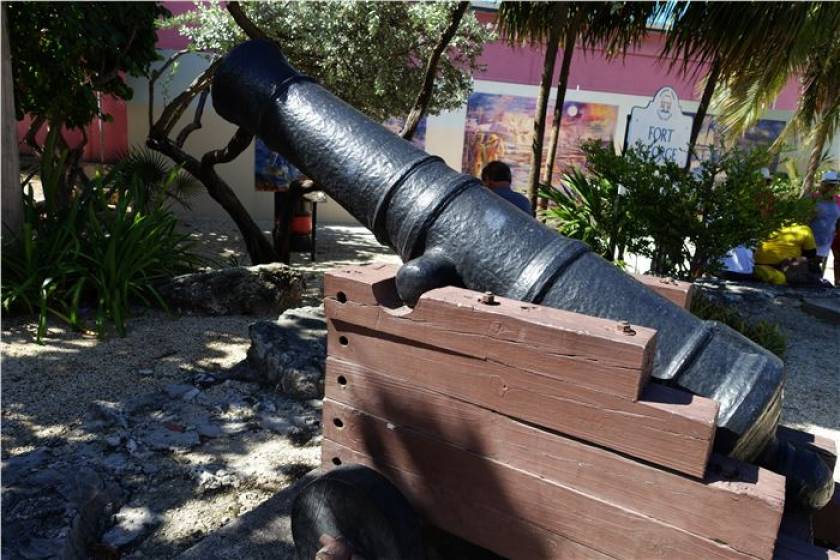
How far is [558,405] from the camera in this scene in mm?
1587

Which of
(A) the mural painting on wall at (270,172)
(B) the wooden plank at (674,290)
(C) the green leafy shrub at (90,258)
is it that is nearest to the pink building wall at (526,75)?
(A) the mural painting on wall at (270,172)

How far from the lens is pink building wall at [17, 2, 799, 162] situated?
11.8 meters

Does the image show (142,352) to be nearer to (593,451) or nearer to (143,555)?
(143,555)

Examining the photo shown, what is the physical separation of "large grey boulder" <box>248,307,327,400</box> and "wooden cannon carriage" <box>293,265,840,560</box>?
5.76 feet

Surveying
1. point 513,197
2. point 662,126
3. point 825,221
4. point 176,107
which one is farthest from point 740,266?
point 176,107

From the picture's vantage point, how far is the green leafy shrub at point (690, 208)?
5.18 metres

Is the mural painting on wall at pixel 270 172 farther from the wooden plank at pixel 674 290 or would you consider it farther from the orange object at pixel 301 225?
the wooden plank at pixel 674 290

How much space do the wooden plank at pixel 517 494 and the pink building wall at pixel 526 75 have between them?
10.1 meters

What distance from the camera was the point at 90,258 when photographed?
501 centimetres

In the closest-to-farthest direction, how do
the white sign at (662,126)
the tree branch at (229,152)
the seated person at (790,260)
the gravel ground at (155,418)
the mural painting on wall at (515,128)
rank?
the gravel ground at (155,418) < the white sign at (662,126) < the tree branch at (229,152) < the seated person at (790,260) < the mural painting on wall at (515,128)

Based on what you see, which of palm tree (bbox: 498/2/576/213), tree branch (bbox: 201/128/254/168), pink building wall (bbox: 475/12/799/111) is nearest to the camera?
palm tree (bbox: 498/2/576/213)

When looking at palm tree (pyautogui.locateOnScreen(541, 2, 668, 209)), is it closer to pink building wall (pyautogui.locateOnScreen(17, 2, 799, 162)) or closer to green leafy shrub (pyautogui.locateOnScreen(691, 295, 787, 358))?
green leafy shrub (pyautogui.locateOnScreen(691, 295, 787, 358))

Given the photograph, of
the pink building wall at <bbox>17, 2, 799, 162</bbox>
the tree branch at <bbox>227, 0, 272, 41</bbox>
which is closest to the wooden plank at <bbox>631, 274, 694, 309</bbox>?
the tree branch at <bbox>227, 0, 272, 41</bbox>

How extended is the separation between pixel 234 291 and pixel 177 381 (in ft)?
4.91
